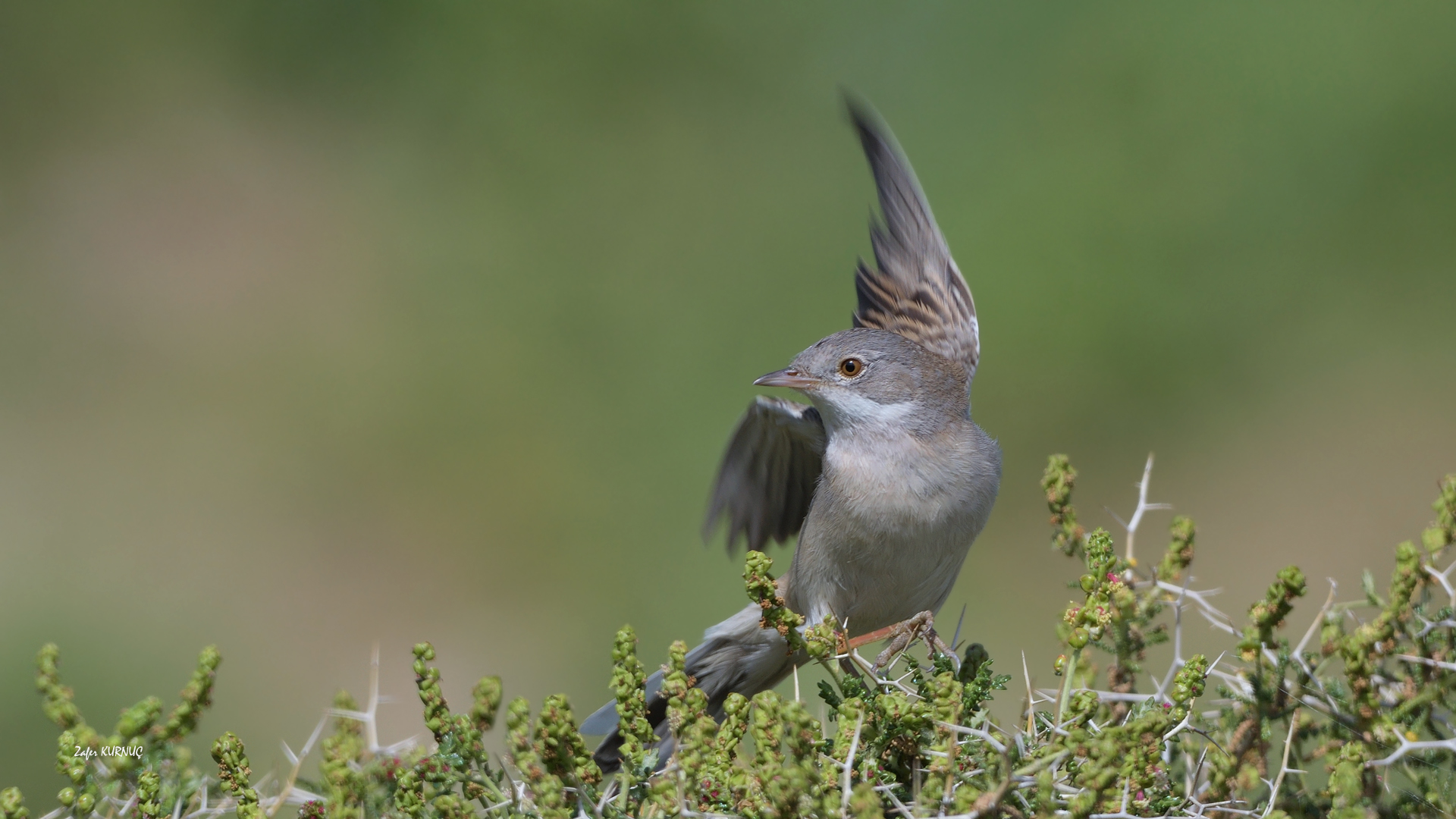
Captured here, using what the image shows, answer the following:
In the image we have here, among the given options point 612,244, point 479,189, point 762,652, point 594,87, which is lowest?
point 762,652

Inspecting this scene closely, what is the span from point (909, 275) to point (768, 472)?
1062mm

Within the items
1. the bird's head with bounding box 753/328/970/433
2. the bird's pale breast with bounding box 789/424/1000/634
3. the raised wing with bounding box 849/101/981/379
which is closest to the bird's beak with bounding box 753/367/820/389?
the bird's head with bounding box 753/328/970/433

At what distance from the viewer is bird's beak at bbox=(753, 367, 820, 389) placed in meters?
4.26

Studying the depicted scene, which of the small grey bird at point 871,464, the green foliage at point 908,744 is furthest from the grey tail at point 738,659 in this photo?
the green foliage at point 908,744

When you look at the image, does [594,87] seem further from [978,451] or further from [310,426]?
[978,451]

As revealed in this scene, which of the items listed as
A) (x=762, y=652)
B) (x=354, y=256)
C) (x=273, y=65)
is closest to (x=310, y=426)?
(x=354, y=256)

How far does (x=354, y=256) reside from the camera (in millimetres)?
9828

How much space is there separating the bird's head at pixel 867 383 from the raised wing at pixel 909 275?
503mm

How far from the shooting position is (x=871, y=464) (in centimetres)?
407

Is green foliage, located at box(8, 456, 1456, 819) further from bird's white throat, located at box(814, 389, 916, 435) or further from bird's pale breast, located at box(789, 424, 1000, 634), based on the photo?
bird's white throat, located at box(814, 389, 916, 435)

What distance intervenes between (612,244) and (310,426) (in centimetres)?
283

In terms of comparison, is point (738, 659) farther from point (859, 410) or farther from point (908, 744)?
point (908, 744)

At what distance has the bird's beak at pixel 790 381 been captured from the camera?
4.26 m

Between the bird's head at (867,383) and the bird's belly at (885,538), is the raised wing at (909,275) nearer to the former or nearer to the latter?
the bird's head at (867,383)
